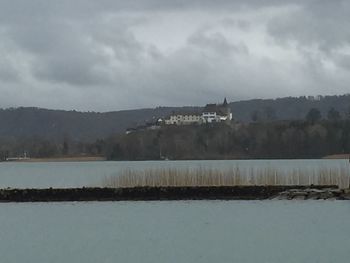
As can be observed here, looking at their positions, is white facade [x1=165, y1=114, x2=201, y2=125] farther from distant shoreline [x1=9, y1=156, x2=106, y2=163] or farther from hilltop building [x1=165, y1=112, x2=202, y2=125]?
distant shoreline [x1=9, y1=156, x2=106, y2=163]

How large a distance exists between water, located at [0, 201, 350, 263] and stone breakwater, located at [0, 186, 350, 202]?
48.4 inches

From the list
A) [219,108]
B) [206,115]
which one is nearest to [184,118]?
[206,115]

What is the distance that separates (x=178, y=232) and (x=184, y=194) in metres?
13.6

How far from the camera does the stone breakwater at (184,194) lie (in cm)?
3759

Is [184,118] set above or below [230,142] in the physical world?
above

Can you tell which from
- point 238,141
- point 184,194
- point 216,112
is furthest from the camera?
point 216,112

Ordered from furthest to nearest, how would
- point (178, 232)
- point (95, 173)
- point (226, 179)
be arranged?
point (95, 173) < point (226, 179) < point (178, 232)

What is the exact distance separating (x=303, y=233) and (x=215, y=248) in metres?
4.33

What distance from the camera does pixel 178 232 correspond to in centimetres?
2508

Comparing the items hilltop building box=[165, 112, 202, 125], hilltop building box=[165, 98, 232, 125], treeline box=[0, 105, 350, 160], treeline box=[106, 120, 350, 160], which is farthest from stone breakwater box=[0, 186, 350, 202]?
hilltop building box=[165, 112, 202, 125]

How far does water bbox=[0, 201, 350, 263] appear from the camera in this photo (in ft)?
64.7

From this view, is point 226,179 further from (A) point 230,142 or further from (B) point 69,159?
(B) point 69,159

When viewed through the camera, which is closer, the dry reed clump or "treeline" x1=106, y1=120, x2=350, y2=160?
the dry reed clump

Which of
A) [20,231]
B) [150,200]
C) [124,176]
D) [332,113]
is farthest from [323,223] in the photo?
[332,113]
